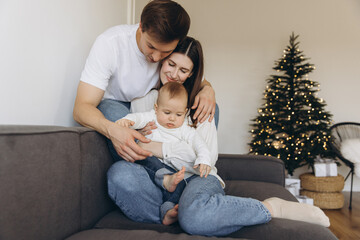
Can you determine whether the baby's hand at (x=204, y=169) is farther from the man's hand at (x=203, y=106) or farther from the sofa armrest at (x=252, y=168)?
the sofa armrest at (x=252, y=168)

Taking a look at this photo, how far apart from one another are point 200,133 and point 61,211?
775 mm

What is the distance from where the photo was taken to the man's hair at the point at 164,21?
→ 4.30 ft

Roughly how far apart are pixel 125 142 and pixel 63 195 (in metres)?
0.34

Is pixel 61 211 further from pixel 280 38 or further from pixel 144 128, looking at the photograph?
pixel 280 38

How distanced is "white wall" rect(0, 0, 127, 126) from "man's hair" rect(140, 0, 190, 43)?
480 millimetres

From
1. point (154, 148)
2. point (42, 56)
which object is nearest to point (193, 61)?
point (154, 148)

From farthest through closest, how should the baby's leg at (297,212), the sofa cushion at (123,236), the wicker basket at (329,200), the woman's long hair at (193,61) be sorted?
the wicker basket at (329,200) → the woman's long hair at (193,61) → the baby's leg at (297,212) → the sofa cushion at (123,236)

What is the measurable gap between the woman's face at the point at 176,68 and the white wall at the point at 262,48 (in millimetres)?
2527

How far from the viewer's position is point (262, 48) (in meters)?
4.00

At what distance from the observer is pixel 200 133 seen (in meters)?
1.49

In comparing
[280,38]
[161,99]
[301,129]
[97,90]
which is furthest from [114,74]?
[280,38]

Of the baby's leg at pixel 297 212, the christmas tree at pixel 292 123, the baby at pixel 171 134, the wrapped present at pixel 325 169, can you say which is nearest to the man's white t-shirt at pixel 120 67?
the baby at pixel 171 134

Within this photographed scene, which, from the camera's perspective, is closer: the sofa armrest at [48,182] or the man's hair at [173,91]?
the sofa armrest at [48,182]

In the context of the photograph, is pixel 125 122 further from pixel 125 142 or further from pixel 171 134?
pixel 171 134
